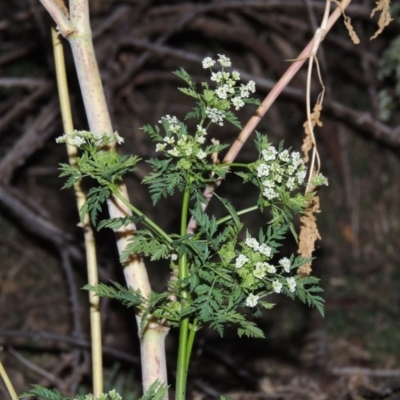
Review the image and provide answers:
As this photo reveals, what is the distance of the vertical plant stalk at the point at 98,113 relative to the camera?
1362 mm

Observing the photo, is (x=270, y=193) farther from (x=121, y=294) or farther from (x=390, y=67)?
(x=390, y=67)

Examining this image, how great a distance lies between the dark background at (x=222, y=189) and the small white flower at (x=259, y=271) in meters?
1.63

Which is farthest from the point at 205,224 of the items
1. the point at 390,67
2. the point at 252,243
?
the point at 390,67

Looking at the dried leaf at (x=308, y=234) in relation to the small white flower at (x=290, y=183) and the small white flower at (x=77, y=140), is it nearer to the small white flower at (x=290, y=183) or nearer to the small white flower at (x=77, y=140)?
the small white flower at (x=290, y=183)

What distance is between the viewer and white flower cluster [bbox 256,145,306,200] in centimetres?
119

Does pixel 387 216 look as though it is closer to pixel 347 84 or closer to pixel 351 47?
pixel 347 84

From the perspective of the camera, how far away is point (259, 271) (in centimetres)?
114

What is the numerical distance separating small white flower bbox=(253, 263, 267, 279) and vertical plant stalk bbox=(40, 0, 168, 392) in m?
0.29

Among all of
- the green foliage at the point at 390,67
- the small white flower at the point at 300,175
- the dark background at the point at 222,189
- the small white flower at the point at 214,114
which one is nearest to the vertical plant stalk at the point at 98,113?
the small white flower at the point at 214,114

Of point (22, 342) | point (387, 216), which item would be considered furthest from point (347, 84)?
point (22, 342)

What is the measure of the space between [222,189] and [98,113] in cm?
283

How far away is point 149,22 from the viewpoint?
3.51m

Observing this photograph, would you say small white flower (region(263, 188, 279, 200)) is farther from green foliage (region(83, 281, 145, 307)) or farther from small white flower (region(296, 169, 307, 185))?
green foliage (region(83, 281, 145, 307))

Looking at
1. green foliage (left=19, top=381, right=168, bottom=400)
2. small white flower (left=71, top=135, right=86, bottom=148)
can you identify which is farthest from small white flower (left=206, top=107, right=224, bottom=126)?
green foliage (left=19, top=381, right=168, bottom=400)
